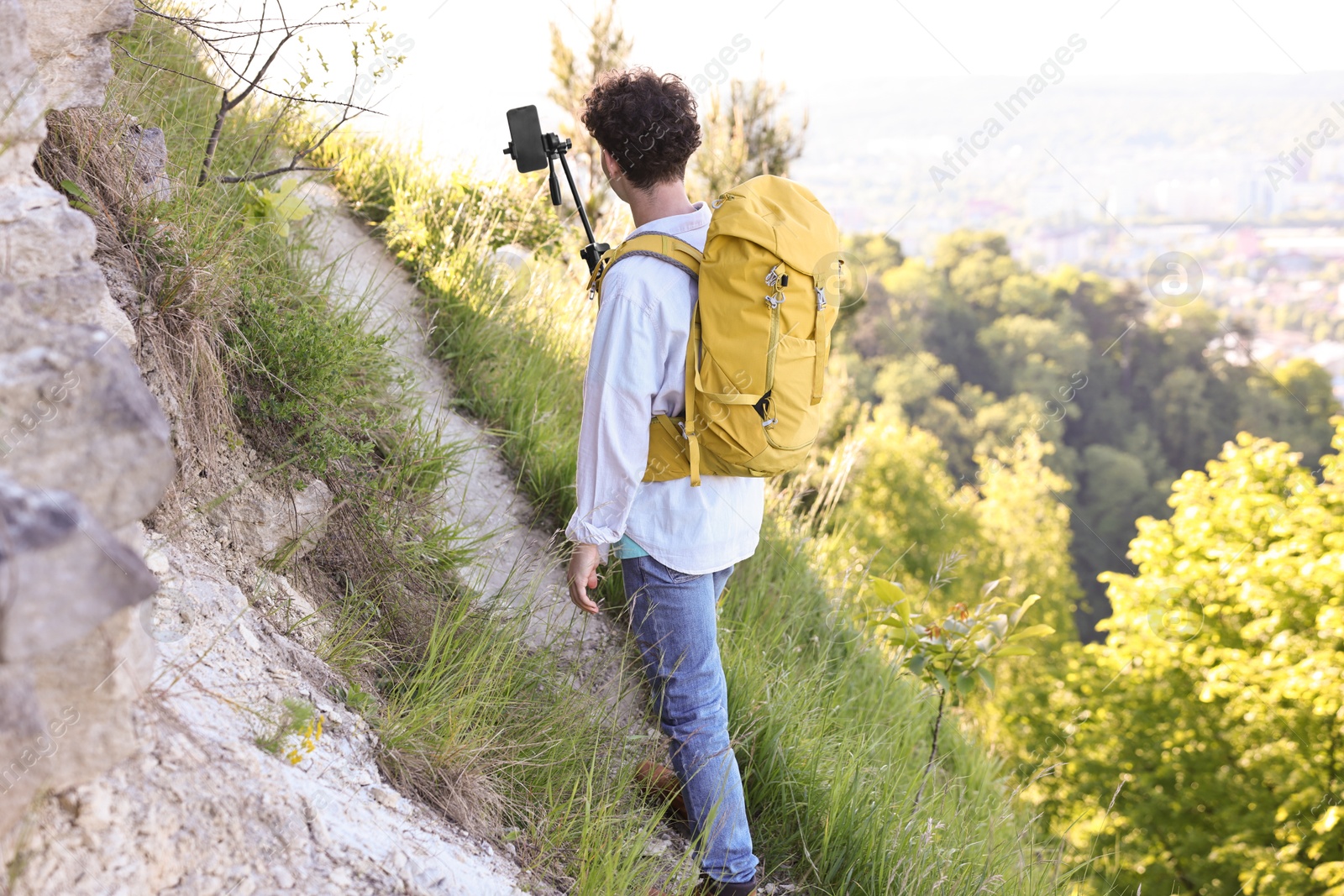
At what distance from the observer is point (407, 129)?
5820 mm

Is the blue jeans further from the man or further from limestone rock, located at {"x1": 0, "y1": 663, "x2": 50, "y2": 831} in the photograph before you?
limestone rock, located at {"x1": 0, "y1": 663, "x2": 50, "y2": 831}

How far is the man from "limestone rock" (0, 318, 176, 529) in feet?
3.27

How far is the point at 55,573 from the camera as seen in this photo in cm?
113

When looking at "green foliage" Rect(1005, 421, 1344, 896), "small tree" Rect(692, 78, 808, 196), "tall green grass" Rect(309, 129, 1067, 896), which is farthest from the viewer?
"small tree" Rect(692, 78, 808, 196)

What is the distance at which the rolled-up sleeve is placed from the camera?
2.07 metres

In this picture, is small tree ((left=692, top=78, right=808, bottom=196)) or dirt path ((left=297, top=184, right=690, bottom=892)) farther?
small tree ((left=692, top=78, right=808, bottom=196))

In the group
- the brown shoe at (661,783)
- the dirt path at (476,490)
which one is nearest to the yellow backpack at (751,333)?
the dirt path at (476,490)

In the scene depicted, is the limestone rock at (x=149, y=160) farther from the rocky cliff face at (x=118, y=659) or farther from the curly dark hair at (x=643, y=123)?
the curly dark hair at (x=643, y=123)

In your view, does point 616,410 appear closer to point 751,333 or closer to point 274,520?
point 751,333

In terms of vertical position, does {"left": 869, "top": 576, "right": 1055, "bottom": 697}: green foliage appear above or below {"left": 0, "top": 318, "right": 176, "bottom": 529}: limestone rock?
below

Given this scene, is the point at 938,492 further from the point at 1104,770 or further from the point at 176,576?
the point at 176,576

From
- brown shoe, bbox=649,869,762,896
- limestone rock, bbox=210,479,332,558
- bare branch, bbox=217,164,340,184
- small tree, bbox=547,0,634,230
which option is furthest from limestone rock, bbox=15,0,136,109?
small tree, bbox=547,0,634,230

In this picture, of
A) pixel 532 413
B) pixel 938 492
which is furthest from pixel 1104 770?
pixel 938 492

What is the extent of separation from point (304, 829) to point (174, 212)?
1.86m
